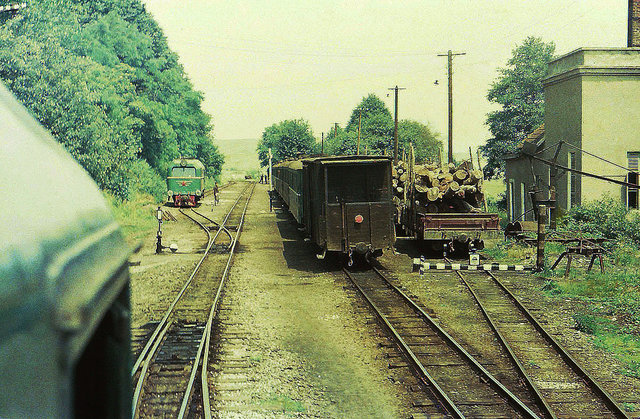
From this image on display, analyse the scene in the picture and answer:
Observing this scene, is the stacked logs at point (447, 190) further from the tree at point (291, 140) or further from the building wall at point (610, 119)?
the tree at point (291, 140)

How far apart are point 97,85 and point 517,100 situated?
37.2 metres

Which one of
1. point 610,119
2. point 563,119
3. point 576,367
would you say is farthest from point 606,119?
point 576,367

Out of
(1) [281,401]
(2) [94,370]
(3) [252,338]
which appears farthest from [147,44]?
(2) [94,370]

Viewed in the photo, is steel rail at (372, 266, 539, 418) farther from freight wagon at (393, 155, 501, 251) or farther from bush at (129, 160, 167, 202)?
bush at (129, 160, 167, 202)

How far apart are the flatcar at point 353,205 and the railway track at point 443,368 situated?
306 centimetres

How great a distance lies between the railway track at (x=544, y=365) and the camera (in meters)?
7.20

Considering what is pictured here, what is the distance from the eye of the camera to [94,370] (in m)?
1.42

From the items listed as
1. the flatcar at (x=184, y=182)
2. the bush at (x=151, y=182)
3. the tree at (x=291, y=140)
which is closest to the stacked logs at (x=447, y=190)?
the flatcar at (x=184, y=182)

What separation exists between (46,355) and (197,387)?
736 centimetres

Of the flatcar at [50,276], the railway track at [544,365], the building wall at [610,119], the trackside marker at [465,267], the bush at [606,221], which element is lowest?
the railway track at [544,365]

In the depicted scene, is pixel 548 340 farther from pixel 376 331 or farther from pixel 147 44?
pixel 147 44

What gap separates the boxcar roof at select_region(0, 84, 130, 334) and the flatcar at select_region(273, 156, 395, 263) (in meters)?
14.6

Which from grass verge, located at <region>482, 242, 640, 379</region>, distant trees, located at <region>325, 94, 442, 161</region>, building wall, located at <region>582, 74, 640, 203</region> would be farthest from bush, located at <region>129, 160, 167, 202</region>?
distant trees, located at <region>325, 94, 442, 161</region>

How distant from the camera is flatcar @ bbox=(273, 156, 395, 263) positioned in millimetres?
16031
